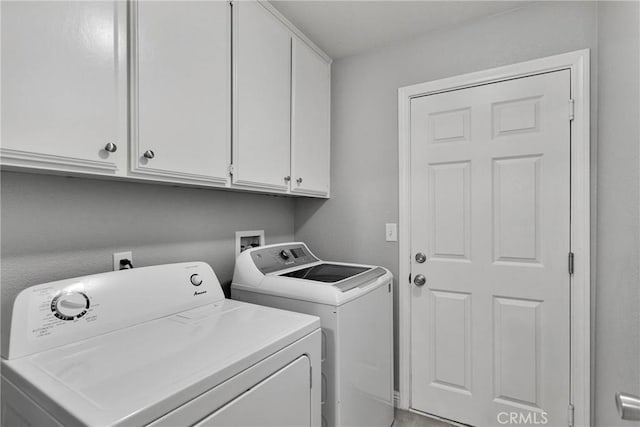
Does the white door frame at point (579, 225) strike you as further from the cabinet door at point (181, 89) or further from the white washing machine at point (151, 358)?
the cabinet door at point (181, 89)

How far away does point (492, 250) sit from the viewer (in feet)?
6.01

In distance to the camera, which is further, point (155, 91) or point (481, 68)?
point (481, 68)

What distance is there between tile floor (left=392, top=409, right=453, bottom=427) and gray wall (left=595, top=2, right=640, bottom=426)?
794 millimetres

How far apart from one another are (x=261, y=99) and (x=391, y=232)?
1147mm

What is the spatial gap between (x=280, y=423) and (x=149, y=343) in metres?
0.48

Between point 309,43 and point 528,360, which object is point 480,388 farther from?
point 309,43

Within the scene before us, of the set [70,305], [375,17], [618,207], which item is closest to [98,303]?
[70,305]

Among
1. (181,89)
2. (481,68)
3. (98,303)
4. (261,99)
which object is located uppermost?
(481,68)

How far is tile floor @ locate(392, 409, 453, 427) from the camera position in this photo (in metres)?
1.92

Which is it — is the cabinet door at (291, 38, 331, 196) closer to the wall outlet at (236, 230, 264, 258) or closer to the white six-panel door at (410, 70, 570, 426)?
the wall outlet at (236, 230, 264, 258)

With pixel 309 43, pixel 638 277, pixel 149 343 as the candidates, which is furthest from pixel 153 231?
pixel 638 277

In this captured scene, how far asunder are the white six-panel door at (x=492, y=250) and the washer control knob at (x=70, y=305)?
169 centimetres

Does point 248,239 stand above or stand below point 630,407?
above

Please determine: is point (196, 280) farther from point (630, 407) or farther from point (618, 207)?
point (618, 207)
